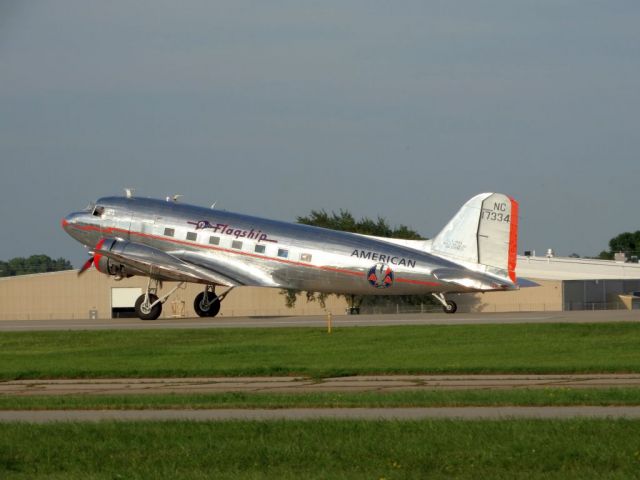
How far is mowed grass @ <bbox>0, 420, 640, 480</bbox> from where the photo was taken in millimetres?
14633

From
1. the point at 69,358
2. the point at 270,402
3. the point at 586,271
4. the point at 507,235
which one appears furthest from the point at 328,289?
the point at 586,271

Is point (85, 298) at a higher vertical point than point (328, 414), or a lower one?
higher

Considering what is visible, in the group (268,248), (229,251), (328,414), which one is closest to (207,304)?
(229,251)

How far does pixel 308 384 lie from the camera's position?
1019 inches

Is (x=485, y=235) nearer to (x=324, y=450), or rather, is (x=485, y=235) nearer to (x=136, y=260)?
(x=136, y=260)

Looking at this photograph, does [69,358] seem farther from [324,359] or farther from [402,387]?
[402,387]

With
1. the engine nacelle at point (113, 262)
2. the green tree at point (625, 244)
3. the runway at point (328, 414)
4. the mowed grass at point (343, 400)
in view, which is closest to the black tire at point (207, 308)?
the engine nacelle at point (113, 262)

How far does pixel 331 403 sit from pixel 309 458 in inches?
213

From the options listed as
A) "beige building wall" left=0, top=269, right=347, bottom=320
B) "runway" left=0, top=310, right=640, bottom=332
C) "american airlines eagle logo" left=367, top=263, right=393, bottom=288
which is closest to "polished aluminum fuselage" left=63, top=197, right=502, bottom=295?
"american airlines eagle logo" left=367, top=263, right=393, bottom=288

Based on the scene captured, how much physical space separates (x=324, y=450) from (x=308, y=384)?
9957mm

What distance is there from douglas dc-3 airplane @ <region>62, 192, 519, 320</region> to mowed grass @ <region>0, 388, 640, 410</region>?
83.7ft

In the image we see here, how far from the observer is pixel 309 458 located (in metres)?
15.6

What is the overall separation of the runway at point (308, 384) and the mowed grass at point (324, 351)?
110cm

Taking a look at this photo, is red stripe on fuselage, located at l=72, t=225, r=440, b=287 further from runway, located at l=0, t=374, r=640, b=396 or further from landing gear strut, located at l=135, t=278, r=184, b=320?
runway, located at l=0, t=374, r=640, b=396
